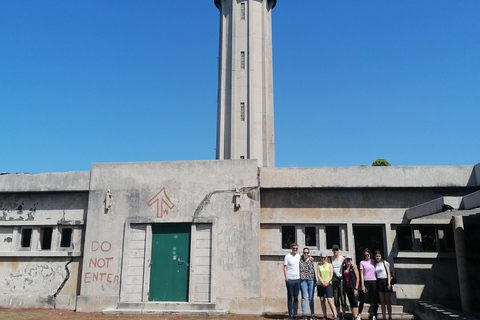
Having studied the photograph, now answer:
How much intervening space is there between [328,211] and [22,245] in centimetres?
940

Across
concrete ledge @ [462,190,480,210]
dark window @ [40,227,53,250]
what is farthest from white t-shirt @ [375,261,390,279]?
dark window @ [40,227,53,250]

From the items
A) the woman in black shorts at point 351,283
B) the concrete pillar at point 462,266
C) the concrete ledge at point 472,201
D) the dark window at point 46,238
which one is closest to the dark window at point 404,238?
the concrete pillar at point 462,266

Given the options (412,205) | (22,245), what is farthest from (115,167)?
(412,205)

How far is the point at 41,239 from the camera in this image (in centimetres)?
1262

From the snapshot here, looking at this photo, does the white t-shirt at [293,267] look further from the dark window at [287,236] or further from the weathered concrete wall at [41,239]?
the weathered concrete wall at [41,239]

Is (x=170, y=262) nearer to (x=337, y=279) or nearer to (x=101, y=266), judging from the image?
(x=101, y=266)

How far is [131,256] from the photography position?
1166 cm

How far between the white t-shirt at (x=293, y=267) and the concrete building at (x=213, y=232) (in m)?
1.99

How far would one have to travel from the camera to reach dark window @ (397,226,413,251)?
11.5 m

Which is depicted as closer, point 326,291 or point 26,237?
point 326,291

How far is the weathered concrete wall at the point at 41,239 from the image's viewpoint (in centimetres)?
1200

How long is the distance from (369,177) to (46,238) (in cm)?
993

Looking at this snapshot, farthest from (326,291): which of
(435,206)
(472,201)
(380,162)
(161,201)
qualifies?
(380,162)

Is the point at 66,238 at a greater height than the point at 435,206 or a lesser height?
lesser
